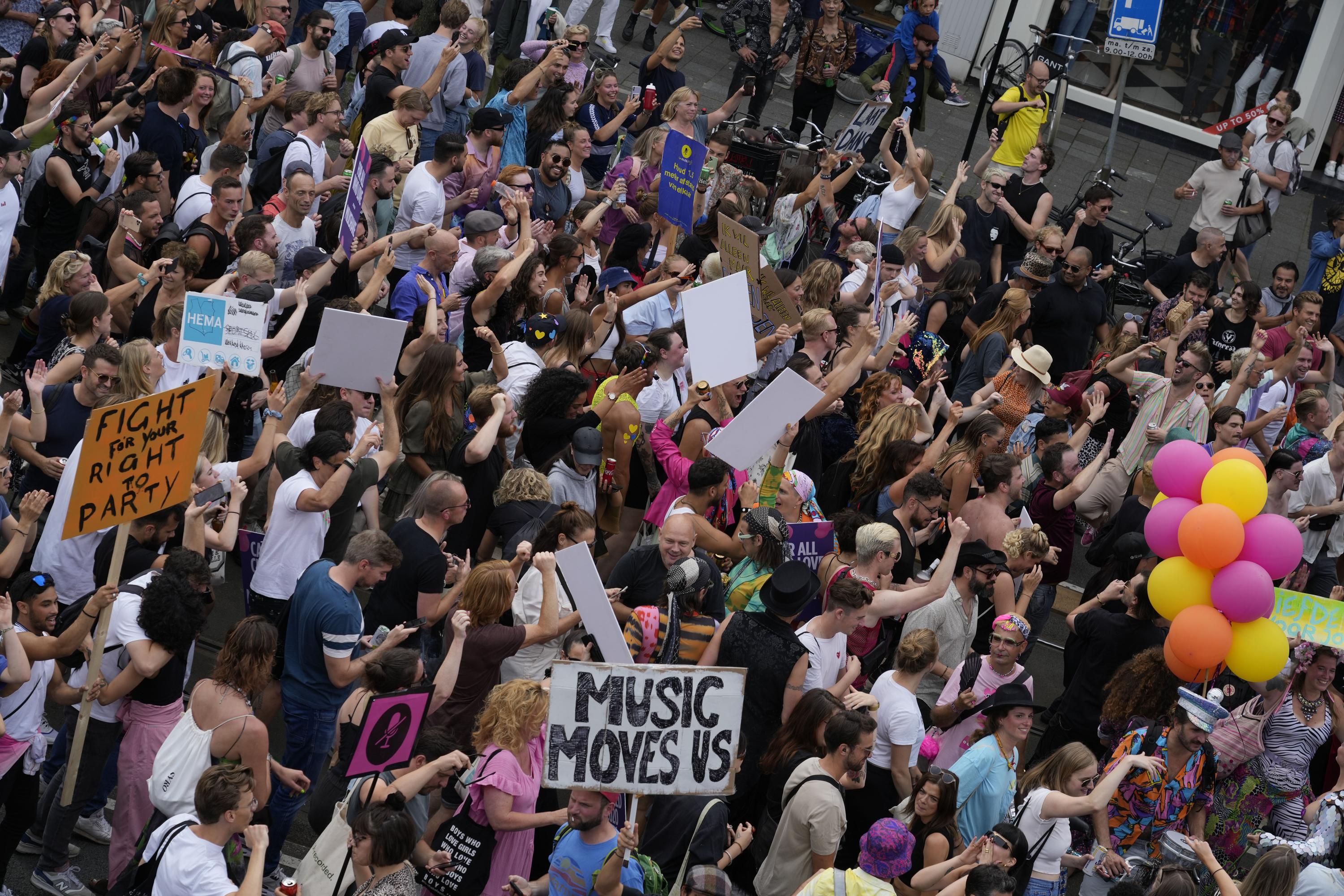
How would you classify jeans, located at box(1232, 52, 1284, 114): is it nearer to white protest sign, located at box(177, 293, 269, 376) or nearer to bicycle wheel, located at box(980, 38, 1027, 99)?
bicycle wheel, located at box(980, 38, 1027, 99)

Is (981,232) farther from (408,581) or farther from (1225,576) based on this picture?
(408,581)

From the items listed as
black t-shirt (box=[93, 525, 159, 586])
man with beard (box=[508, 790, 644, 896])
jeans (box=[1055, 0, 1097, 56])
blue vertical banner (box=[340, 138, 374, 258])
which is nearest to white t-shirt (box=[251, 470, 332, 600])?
black t-shirt (box=[93, 525, 159, 586])

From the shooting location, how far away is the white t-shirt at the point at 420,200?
10016mm

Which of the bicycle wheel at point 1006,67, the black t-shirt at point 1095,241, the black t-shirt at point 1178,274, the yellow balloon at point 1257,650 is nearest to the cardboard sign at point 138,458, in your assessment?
the yellow balloon at point 1257,650

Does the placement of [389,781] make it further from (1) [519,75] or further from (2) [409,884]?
(1) [519,75]

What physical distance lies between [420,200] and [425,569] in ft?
12.6

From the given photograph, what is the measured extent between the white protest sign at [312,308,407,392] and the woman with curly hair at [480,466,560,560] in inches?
34.0

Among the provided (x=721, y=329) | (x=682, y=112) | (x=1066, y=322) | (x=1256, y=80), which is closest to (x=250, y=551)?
(x=721, y=329)

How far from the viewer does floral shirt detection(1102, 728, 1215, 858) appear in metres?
6.93

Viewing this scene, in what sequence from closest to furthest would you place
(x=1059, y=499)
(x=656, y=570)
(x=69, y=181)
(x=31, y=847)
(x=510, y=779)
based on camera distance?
(x=510, y=779) → (x=31, y=847) → (x=656, y=570) → (x=1059, y=499) → (x=69, y=181)

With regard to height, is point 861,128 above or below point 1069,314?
above

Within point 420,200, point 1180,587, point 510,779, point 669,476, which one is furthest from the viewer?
point 420,200

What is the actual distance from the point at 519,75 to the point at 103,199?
157 inches

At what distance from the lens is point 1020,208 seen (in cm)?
1275
